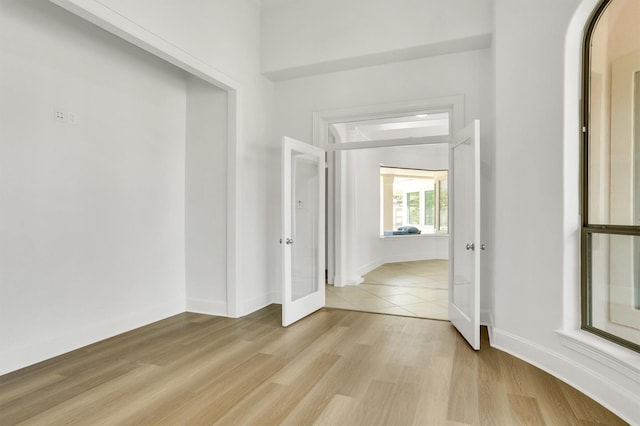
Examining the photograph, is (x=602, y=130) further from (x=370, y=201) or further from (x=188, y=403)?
(x=370, y=201)

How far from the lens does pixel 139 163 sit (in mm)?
3695

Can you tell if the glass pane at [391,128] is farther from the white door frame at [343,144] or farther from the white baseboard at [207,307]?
the white baseboard at [207,307]

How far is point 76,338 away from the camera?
308 centimetres

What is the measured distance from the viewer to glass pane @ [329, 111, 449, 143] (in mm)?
5535

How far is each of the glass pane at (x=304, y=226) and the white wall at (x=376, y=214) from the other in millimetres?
1840

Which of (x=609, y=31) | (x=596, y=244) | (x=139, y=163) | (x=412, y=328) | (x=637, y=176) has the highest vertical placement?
(x=609, y=31)

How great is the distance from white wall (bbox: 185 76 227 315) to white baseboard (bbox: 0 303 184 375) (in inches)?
17.6

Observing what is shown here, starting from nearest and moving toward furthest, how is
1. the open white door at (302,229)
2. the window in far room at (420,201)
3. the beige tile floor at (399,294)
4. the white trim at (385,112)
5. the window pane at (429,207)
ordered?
the open white door at (302,229)
the white trim at (385,112)
the beige tile floor at (399,294)
the window in far room at (420,201)
the window pane at (429,207)

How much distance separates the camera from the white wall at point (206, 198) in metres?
4.07

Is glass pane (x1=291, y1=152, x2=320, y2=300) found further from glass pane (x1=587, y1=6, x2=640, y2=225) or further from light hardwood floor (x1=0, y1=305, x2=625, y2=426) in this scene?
glass pane (x1=587, y1=6, x2=640, y2=225)

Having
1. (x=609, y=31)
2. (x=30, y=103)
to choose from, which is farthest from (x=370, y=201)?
(x=30, y=103)

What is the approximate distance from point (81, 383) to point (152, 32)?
8.67ft

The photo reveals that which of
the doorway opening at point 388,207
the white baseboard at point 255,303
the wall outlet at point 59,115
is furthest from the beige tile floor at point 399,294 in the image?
the wall outlet at point 59,115

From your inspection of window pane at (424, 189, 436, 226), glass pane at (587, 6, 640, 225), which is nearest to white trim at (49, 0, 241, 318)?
glass pane at (587, 6, 640, 225)
